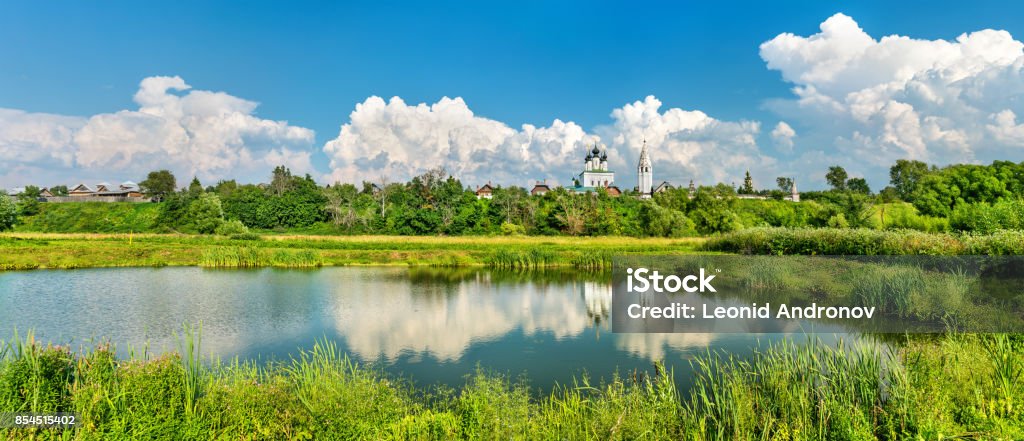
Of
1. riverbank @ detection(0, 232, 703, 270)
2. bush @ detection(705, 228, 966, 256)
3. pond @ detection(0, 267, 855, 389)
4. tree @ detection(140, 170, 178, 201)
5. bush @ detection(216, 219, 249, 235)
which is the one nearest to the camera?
pond @ detection(0, 267, 855, 389)

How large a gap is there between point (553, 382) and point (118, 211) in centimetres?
8693

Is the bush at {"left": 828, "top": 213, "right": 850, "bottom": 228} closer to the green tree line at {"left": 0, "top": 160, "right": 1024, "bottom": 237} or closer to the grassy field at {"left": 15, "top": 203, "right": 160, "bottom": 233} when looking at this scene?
the green tree line at {"left": 0, "top": 160, "right": 1024, "bottom": 237}

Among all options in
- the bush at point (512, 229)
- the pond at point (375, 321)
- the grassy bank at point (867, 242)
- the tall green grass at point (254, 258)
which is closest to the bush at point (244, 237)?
the tall green grass at point (254, 258)

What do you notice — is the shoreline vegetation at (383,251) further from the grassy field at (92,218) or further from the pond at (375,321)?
the grassy field at (92,218)

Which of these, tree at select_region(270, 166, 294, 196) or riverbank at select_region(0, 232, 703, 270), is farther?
tree at select_region(270, 166, 294, 196)

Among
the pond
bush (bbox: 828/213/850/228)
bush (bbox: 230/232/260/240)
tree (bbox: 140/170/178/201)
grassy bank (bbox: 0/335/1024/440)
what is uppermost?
tree (bbox: 140/170/178/201)

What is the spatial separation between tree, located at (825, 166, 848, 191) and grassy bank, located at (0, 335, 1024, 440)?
11393 centimetres

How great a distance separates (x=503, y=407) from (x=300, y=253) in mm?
33209

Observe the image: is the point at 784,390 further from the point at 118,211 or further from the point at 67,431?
the point at 118,211

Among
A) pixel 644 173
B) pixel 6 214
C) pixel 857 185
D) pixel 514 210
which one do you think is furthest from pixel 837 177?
pixel 6 214

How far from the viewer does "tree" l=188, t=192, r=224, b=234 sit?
2324 inches

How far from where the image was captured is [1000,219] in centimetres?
3328

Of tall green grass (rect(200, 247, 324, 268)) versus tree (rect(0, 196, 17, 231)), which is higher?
tree (rect(0, 196, 17, 231))

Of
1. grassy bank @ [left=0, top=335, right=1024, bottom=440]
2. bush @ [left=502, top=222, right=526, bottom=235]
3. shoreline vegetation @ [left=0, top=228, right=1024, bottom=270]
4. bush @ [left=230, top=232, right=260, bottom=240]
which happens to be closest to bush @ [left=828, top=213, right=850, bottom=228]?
shoreline vegetation @ [left=0, top=228, right=1024, bottom=270]
